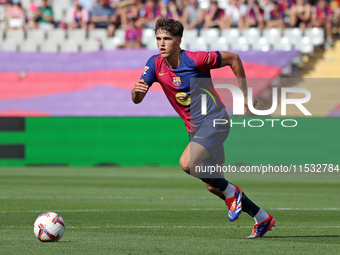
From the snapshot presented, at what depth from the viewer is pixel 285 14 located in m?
21.3

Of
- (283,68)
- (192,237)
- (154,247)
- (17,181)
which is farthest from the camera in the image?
(283,68)

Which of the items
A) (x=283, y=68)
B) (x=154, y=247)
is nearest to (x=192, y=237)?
(x=154, y=247)

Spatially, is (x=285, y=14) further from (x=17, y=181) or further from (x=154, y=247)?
(x=154, y=247)

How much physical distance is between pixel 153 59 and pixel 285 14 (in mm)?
15591

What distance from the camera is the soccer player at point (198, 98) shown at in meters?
6.26

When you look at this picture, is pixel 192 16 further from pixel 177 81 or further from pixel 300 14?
pixel 177 81

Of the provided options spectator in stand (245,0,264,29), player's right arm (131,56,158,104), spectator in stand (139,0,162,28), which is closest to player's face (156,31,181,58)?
player's right arm (131,56,158,104)

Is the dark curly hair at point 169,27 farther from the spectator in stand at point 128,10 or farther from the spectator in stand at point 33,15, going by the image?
the spectator in stand at point 33,15

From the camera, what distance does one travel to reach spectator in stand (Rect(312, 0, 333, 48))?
20.7 m

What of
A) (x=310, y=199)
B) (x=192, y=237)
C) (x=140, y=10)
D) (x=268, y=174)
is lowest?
(x=268, y=174)

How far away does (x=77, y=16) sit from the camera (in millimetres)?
21844

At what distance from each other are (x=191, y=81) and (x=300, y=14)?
15.4 meters

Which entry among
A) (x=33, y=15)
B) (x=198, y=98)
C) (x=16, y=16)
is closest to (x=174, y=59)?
(x=198, y=98)

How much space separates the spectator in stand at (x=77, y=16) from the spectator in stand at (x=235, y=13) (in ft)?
16.6
